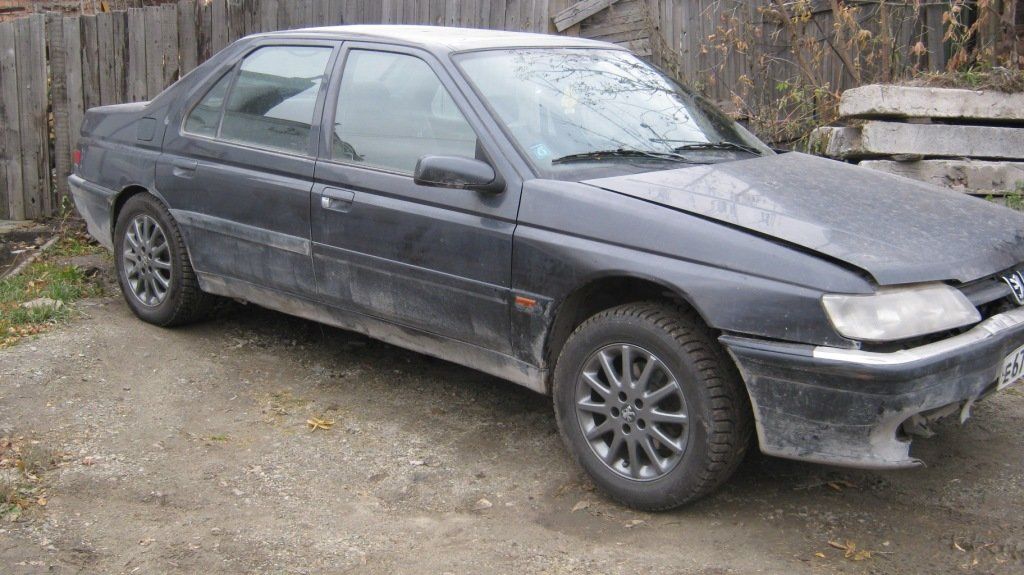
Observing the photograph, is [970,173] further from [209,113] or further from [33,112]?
[33,112]

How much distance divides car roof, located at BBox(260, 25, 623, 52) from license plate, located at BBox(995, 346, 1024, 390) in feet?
8.17

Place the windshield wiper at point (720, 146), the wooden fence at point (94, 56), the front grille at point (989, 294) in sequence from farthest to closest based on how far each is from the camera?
the wooden fence at point (94, 56)
the windshield wiper at point (720, 146)
the front grille at point (989, 294)

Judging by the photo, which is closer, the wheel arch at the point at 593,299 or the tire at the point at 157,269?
the wheel arch at the point at 593,299

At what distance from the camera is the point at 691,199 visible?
3908 mm

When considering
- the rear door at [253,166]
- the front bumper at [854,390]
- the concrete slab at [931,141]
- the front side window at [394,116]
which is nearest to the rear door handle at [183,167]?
the rear door at [253,166]

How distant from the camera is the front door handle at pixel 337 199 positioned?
4.79m

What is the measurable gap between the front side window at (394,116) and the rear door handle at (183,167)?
1.11m

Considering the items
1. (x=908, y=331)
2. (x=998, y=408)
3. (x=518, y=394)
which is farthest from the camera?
(x=518, y=394)

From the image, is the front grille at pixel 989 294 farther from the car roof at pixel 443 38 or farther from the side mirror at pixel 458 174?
the car roof at pixel 443 38

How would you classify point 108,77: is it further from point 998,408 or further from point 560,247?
point 998,408

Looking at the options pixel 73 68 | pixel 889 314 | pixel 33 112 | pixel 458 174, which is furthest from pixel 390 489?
pixel 33 112

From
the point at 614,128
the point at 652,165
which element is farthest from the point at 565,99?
the point at 652,165

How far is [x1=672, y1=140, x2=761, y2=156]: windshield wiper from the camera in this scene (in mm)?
4658

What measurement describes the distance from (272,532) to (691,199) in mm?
1995
